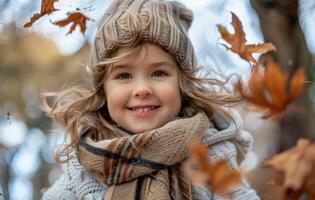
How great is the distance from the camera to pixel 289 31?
3.91m

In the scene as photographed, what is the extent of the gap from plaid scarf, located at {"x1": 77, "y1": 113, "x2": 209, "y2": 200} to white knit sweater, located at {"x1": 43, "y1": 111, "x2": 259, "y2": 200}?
2.6 inches

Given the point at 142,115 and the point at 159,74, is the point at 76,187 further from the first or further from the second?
the point at 159,74

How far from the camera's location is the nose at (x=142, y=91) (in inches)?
85.7

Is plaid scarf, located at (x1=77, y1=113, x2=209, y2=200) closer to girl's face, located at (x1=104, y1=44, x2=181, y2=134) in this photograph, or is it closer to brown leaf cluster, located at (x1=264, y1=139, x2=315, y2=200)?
girl's face, located at (x1=104, y1=44, x2=181, y2=134)

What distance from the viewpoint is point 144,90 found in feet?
7.14

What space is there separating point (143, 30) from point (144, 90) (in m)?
0.19

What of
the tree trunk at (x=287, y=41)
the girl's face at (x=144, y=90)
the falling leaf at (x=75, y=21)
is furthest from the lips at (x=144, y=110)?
the tree trunk at (x=287, y=41)

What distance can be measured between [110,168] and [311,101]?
2380 millimetres

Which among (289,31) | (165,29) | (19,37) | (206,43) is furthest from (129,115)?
(19,37)

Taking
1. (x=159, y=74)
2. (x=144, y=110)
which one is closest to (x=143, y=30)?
(x=159, y=74)

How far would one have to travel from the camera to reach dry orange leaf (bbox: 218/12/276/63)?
6.31 feet

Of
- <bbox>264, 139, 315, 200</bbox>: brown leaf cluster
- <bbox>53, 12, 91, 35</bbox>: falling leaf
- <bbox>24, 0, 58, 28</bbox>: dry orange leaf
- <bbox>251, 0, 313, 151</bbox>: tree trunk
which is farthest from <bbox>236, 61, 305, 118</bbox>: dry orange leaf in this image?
<bbox>251, 0, 313, 151</bbox>: tree trunk

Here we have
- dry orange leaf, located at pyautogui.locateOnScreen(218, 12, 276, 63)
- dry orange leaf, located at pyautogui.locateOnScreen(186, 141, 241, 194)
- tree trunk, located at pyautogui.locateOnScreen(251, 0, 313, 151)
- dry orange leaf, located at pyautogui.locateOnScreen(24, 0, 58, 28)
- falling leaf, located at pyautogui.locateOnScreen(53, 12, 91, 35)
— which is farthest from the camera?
tree trunk, located at pyautogui.locateOnScreen(251, 0, 313, 151)

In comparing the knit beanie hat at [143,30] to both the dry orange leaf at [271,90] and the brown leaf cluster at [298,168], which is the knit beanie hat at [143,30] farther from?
the brown leaf cluster at [298,168]
